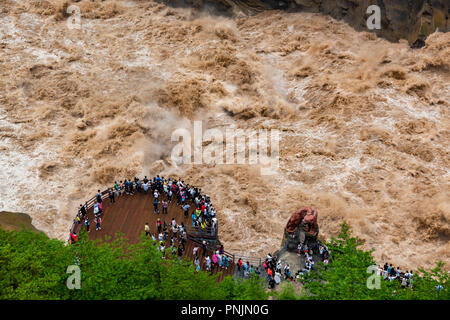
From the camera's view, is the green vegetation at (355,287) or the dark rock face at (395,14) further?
the dark rock face at (395,14)

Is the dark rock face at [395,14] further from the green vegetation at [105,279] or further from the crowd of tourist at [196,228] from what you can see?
the green vegetation at [105,279]

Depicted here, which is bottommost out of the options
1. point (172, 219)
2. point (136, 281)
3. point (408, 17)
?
point (136, 281)

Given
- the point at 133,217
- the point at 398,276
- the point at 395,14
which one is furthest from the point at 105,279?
the point at 395,14

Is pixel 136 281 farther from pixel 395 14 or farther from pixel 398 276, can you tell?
pixel 395 14

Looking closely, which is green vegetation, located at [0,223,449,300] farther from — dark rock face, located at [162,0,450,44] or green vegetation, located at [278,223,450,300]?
dark rock face, located at [162,0,450,44]

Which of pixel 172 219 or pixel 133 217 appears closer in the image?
pixel 172 219

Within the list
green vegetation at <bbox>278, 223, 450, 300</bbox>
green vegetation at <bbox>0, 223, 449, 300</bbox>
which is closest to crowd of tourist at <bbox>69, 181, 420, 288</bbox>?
green vegetation at <bbox>278, 223, 450, 300</bbox>

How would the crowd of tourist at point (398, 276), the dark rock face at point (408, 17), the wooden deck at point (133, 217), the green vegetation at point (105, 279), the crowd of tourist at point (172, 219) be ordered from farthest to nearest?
1. the dark rock face at point (408, 17)
2. the wooden deck at point (133, 217)
3. the crowd of tourist at point (172, 219)
4. the crowd of tourist at point (398, 276)
5. the green vegetation at point (105, 279)

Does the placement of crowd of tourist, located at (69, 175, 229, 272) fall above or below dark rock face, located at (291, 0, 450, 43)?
below

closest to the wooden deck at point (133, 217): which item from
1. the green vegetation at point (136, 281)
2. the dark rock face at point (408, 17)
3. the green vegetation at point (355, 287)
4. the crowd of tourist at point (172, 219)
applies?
the crowd of tourist at point (172, 219)
